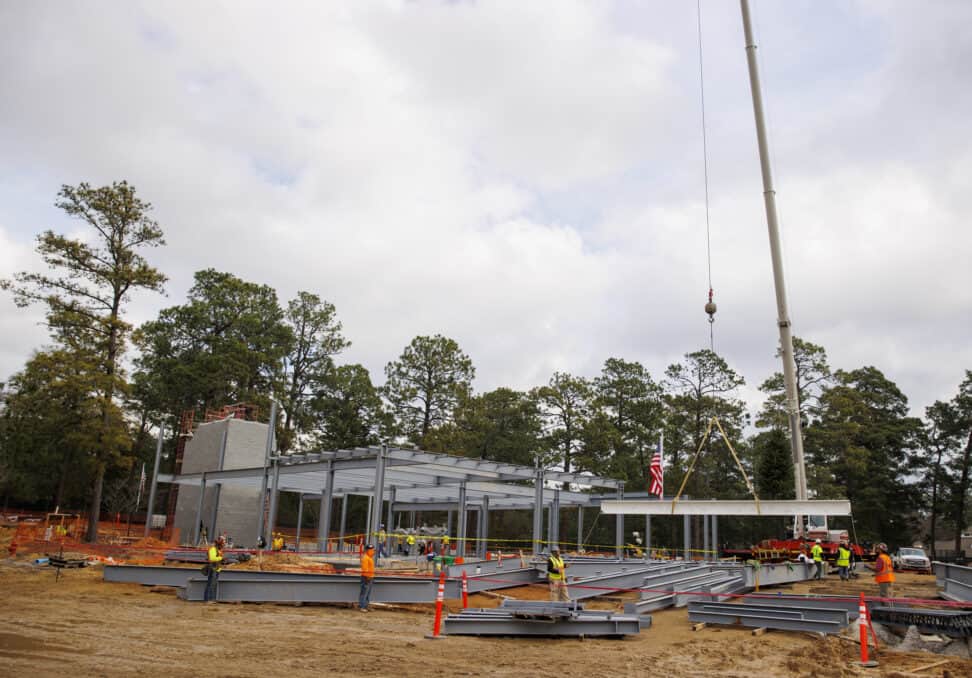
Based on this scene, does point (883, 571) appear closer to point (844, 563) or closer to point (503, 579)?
point (844, 563)

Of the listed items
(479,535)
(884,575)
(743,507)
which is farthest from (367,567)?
(479,535)

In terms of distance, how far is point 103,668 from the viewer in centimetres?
948

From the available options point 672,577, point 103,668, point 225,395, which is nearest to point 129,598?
point 103,668

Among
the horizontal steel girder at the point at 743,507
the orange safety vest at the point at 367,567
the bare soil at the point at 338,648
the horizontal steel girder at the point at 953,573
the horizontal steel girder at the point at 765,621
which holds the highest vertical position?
the horizontal steel girder at the point at 743,507

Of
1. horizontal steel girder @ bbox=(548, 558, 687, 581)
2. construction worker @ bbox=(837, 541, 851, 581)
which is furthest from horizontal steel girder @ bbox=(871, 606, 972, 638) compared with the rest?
construction worker @ bbox=(837, 541, 851, 581)

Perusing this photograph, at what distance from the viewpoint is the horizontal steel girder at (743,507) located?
21.1 meters

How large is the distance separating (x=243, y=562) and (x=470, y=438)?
33.1m

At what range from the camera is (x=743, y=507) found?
22.8 m

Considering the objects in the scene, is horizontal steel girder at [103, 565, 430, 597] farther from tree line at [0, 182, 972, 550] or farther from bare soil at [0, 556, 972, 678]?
tree line at [0, 182, 972, 550]

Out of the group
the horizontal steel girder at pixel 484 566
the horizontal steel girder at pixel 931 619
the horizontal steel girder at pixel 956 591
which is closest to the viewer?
the horizontal steel girder at pixel 931 619

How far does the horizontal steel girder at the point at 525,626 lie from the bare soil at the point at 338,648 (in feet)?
0.65

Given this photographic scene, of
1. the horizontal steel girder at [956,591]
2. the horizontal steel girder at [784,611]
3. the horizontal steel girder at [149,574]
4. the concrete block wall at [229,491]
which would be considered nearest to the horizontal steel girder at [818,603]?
the horizontal steel girder at [784,611]

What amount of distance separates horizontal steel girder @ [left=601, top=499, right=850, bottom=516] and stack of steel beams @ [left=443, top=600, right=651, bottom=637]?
9.57 meters

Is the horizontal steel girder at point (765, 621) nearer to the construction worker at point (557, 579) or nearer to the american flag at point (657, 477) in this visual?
the construction worker at point (557, 579)
